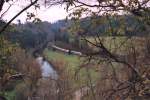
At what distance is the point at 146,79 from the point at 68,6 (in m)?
2.05

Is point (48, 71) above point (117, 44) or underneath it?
underneath

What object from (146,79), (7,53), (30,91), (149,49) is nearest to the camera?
(146,79)

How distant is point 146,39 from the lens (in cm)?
930

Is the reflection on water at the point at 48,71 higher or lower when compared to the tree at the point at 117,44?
lower

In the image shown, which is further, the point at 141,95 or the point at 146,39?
the point at 146,39

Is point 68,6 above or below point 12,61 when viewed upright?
above

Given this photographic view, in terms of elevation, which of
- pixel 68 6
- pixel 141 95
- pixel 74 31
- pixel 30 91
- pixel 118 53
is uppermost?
pixel 68 6

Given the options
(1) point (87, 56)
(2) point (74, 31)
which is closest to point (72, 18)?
(2) point (74, 31)

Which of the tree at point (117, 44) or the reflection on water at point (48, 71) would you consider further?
the reflection on water at point (48, 71)

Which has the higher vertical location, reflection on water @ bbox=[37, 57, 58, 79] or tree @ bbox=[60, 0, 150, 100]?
tree @ bbox=[60, 0, 150, 100]

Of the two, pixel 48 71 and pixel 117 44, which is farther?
pixel 48 71

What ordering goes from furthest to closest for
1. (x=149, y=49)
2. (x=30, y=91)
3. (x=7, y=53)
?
(x=30, y=91) < (x=149, y=49) < (x=7, y=53)

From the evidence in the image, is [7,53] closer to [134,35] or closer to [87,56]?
[87,56]

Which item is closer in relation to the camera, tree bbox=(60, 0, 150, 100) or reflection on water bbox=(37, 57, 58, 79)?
tree bbox=(60, 0, 150, 100)
